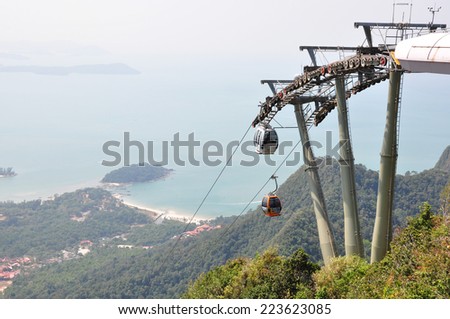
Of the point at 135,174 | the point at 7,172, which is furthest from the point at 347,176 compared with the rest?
the point at 7,172

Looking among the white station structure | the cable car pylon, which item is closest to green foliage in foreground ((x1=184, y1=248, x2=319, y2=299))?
the cable car pylon

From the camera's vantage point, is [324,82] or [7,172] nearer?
[324,82]

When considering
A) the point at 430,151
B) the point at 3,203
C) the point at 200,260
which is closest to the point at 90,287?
the point at 200,260

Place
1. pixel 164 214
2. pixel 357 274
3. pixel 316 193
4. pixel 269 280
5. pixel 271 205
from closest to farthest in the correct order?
1. pixel 357 274
2. pixel 271 205
3. pixel 269 280
4. pixel 316 193
5. pixel 164 214

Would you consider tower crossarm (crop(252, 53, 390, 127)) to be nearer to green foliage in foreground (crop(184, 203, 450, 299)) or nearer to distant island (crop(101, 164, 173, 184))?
green foliage in foreground (crop(184, 203, 450, 299))

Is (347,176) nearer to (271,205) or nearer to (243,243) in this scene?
(271,205)

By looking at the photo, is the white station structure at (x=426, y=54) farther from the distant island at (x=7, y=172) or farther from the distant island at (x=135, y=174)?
the distant island at (x=7, y=172)
